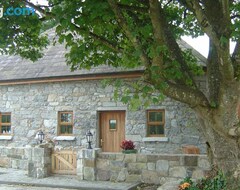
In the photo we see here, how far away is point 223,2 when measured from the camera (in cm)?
488

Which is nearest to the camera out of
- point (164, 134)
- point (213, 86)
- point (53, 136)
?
point (213, 86)

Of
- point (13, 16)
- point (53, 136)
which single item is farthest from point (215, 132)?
point (53, 136)

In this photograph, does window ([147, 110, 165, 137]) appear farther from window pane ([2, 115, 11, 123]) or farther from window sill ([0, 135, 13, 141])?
window pane ([2, 115, 11, 123])

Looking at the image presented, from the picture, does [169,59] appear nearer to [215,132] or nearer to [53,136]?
[215,132]

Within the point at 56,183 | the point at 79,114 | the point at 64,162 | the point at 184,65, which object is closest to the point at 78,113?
the point at 79,114

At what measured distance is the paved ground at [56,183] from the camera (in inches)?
332

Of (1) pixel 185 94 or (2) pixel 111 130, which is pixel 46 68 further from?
(1) pixel 185 94

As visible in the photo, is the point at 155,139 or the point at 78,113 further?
the point at 78,113

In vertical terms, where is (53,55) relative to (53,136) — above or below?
above

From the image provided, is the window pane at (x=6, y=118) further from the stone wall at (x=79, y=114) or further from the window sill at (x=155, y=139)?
the window sill at (x=155, y=139)

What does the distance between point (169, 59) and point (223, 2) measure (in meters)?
1.23


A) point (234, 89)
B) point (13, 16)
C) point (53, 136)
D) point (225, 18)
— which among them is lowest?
point (53, 136)

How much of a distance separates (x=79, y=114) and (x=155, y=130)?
10.0 feet

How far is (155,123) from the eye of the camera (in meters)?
12.0
